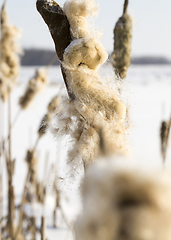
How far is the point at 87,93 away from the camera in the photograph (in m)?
0.43

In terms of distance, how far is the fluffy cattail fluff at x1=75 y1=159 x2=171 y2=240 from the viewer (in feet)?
0.52

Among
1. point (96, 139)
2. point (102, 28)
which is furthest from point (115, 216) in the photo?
point (102, 28)

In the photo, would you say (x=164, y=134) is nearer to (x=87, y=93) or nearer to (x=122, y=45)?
(x=122, y=45)

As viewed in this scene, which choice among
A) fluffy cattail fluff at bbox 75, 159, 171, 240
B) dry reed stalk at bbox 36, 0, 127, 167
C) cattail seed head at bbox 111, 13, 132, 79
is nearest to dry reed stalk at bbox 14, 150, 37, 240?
cattail seed head at bbox 111, 13, 132, 79

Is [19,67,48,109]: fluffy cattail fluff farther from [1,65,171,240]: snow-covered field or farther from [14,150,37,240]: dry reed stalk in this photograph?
[14,150,37,240]: dry reed stalk

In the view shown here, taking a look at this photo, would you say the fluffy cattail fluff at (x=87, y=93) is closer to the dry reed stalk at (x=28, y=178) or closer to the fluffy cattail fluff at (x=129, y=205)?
the fluffy cattail fluff at (x=129, y=205)

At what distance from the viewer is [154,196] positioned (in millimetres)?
159

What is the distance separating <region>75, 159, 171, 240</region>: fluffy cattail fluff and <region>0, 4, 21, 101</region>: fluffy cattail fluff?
1.22 m

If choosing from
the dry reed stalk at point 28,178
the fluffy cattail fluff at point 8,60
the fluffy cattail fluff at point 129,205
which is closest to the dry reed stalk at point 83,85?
the fluffy cattail fluff at point 129,205

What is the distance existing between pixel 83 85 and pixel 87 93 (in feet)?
0.04

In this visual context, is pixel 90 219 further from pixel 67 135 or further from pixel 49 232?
pixel 49 232

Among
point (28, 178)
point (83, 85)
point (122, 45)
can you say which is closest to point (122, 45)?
point (122, 45)

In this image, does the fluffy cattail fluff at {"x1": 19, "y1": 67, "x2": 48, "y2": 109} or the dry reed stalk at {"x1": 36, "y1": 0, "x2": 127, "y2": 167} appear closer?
the dry reed stalk at {"x1": 36, "y1": 0, "x2": 127, "y2": 167}

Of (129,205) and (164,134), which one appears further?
(164,134)
